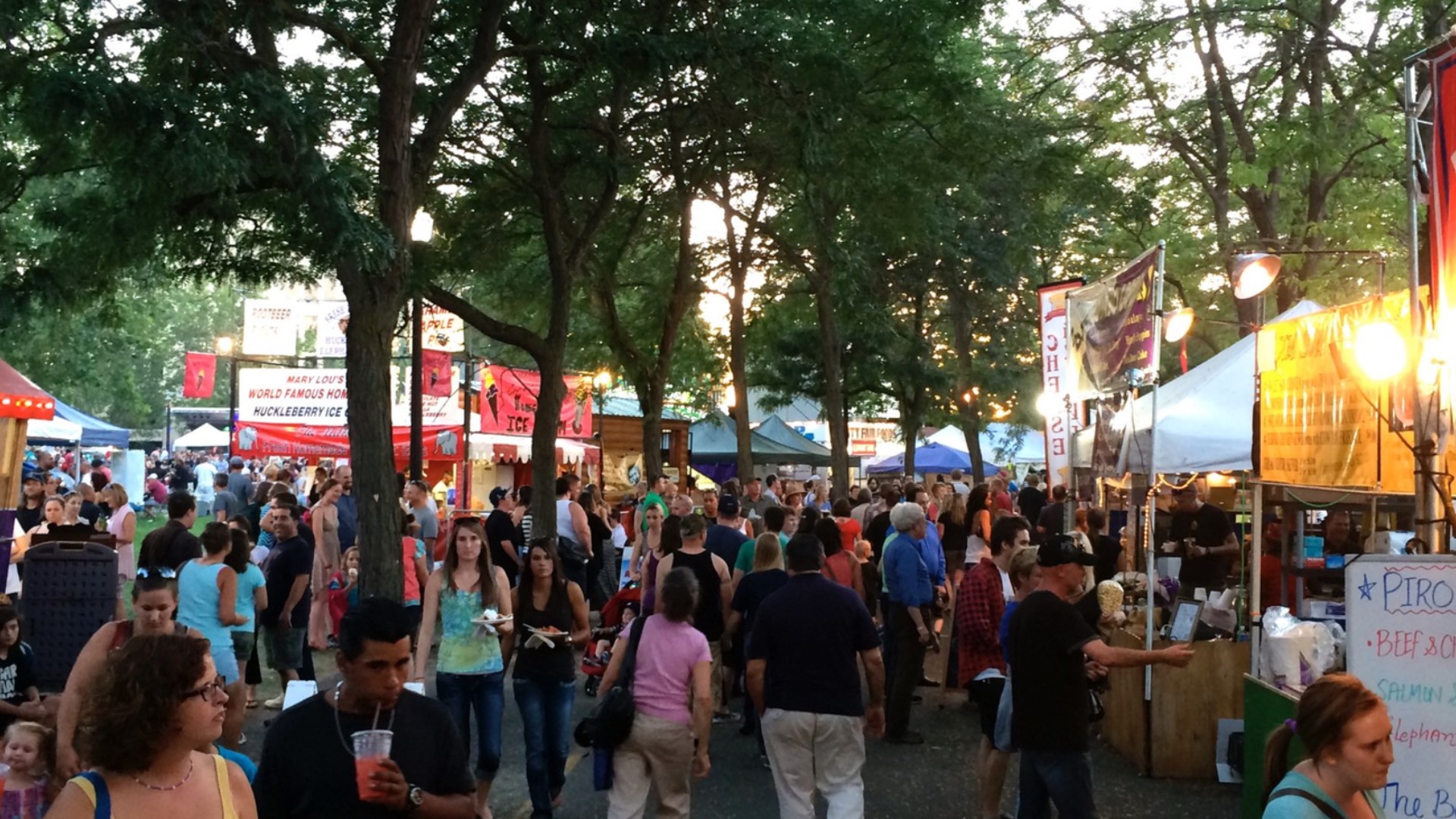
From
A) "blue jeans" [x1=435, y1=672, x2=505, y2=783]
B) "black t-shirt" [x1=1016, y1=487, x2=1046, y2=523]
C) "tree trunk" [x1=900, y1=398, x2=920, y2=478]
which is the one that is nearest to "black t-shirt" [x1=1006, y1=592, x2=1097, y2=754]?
"blue jeans" [x1=435, y1=672, x2=505, y2=783]

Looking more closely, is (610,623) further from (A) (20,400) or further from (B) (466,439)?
(B) (466,439)

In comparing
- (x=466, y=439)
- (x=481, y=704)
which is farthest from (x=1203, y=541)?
(x=466, y=439)

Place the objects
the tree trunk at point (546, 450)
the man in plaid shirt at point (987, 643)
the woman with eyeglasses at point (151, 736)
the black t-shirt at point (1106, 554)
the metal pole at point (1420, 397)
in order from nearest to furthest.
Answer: the woman with eyeglasses at point (151, 736) < the metal pole at point (1420, 397) < the man in plaid shirt at point (987, 643) < the black t-shirt at point (1106, 554) < the tree trunk at point (546, 450)

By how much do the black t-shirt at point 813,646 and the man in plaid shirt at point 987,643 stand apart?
1.37m

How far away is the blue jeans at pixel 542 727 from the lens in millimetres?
7898

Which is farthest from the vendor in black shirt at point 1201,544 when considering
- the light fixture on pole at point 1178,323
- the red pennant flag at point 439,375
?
the red pennant flag at point 439,375

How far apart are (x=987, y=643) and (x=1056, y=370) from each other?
25.3 feet

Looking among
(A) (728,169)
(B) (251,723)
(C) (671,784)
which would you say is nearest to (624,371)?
(A) (728,169)

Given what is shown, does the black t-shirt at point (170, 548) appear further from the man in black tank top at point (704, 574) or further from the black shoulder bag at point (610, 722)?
the black shoulder bag at point (610, 722)

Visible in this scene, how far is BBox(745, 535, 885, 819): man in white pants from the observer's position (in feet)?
22.1

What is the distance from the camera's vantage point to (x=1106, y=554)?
44.4 ft

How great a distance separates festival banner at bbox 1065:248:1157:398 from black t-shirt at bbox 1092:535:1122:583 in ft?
4.74

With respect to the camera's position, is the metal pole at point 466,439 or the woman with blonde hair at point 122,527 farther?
the metal pole at point 466,439

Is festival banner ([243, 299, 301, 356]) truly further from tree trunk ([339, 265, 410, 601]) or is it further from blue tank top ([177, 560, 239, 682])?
blue tank top ([177, 560, 239, 682])
